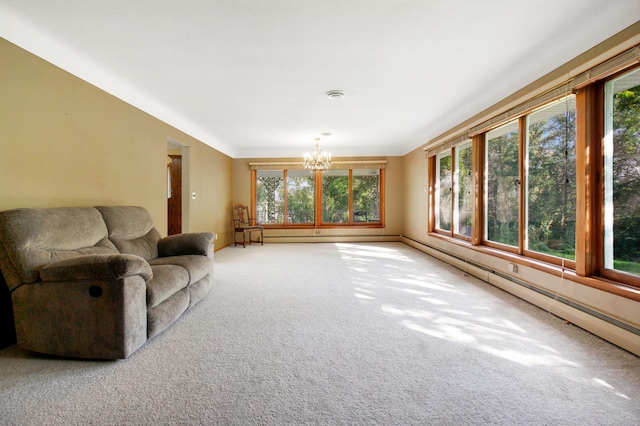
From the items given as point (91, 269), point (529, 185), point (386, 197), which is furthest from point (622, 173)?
point (386, 197)

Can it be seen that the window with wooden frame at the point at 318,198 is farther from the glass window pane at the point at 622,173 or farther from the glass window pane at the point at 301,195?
the glass window pane at the point at 622,173

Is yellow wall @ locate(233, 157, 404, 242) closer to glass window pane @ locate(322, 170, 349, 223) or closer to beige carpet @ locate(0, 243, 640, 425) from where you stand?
glass window pane @ locate(322, 170, 349, 223)

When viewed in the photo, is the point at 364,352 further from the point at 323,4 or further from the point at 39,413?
the point at 323,4

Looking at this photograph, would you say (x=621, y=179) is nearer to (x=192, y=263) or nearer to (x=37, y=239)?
(x=192, y=263)

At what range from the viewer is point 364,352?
2064 mm

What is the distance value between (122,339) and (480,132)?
4.59m

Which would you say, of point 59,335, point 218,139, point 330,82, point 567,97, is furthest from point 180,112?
point 567,97

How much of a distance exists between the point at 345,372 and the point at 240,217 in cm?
632

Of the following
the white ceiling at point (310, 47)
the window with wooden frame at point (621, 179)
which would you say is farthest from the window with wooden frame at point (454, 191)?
the window with wooden frame at point (621, 179)

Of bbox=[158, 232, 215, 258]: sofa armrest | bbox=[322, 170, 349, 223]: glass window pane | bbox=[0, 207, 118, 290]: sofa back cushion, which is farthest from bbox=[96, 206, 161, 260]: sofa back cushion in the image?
bbox=[322, 170, 349, 223]: glass window pane

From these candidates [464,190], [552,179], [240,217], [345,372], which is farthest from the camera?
[240,217]

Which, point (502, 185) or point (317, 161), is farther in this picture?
point (317, 161)

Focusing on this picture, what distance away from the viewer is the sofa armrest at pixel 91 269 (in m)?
1.89

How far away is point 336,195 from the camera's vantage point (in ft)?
26.6
